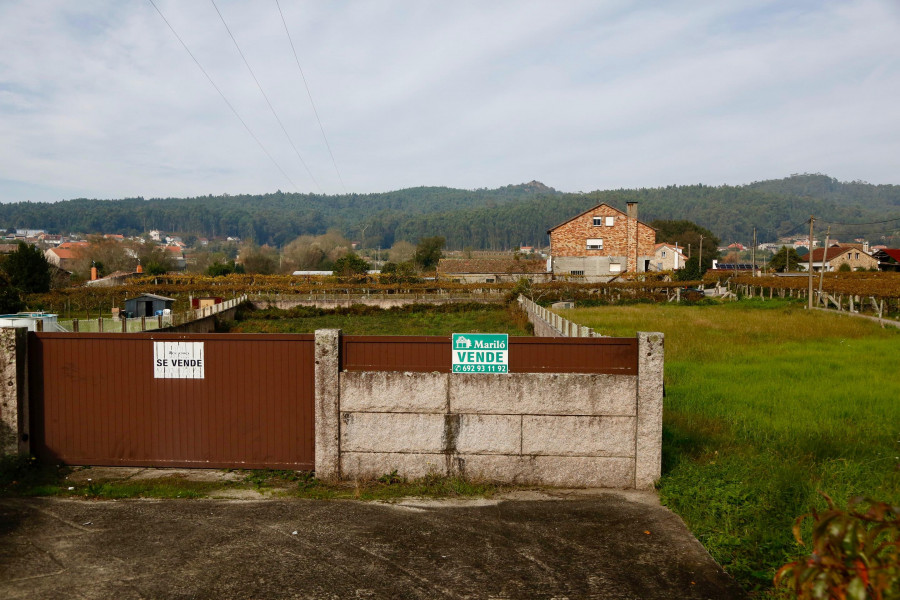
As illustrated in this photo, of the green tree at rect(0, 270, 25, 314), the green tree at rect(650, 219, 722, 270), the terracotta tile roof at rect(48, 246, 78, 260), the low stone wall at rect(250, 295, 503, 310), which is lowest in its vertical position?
the low stone wall at rect(250, 295, 503, 310)

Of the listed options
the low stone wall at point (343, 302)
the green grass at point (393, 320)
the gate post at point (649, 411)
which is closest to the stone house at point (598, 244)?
the low stone wall at point (343, 302)

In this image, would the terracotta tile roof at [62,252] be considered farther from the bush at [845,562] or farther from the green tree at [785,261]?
the bush at [845,562]

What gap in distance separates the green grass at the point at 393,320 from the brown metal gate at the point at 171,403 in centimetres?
2537

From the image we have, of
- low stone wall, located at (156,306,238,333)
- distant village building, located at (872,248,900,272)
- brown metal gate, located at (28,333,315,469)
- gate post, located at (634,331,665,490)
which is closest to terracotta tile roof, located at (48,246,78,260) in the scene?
low stone wall, located at (156,306,238,333)

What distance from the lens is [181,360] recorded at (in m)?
9.72

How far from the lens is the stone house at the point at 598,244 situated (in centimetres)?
7181

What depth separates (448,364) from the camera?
9203mm

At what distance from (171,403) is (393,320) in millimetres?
38648

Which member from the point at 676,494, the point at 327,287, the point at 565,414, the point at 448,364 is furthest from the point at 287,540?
the point at 327,287

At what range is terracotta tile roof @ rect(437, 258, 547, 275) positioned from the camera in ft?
259

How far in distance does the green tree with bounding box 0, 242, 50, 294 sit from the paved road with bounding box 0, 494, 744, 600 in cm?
5827

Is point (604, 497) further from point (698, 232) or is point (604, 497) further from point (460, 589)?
point (698, 232)

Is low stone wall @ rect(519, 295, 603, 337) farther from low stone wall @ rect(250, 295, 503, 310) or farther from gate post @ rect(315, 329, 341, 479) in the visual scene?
low stone wall @ rect(250, 295, 503, 310)

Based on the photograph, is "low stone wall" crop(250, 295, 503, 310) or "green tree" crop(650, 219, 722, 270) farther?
"green tree" crop(650, 219, 722, 270)
